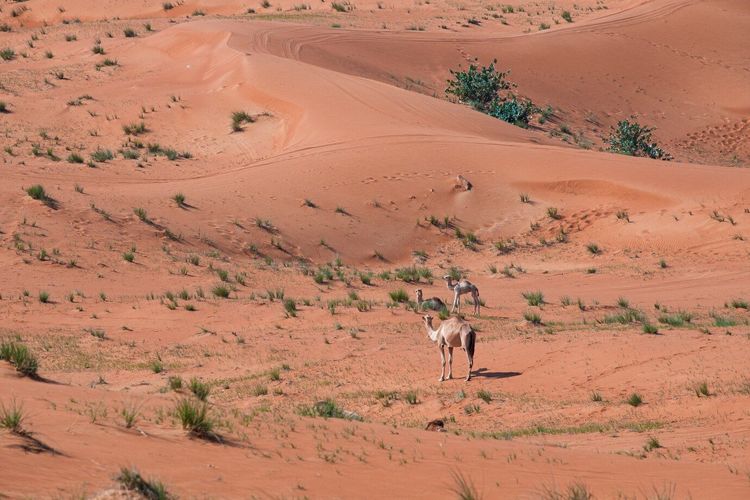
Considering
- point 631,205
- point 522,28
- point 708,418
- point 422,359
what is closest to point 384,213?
point 631,205

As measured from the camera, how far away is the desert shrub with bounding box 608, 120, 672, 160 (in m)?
43.2

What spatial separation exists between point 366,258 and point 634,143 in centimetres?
1894

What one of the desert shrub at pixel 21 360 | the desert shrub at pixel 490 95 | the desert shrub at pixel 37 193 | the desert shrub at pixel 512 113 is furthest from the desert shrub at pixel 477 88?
the desert shrub at pixel 21 360

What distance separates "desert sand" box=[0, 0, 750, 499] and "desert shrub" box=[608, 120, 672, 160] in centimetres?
119

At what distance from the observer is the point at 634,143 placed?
1715 inches

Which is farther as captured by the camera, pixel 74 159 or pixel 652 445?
pixel 74 159

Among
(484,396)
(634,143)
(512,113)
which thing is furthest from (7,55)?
(484,396)

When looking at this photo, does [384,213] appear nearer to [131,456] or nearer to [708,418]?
[708,418]

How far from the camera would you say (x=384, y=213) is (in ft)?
99.4

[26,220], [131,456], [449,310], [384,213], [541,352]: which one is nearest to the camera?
[131,456]

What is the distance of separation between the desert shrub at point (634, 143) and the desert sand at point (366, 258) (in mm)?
1189

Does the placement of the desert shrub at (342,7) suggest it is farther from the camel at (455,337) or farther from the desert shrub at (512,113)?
the camel at (455,337)

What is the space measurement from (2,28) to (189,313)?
136 feet

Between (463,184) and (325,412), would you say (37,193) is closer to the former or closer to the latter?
(463,184)
